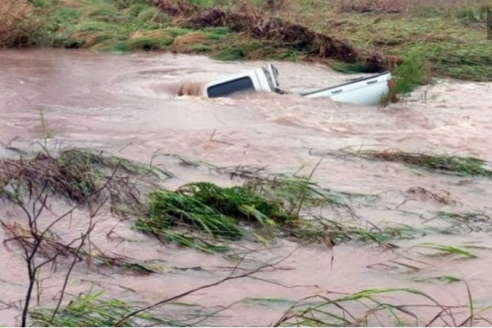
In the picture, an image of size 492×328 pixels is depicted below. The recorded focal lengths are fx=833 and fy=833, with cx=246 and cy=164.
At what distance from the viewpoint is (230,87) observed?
11266 millimetres

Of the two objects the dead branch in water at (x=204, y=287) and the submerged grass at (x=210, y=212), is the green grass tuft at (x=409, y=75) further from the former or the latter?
the dead branch in water at (x=204, y=287)

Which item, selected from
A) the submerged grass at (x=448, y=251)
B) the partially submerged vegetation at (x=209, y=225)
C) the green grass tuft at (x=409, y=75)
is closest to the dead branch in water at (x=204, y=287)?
A: the partially submerged vegetation at (x=209, y=225)

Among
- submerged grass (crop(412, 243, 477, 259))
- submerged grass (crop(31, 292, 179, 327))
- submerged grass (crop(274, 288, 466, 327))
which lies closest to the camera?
submerged grass (crop(31, 292, 179, 327))

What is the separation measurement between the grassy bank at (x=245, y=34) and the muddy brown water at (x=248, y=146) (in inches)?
26.6

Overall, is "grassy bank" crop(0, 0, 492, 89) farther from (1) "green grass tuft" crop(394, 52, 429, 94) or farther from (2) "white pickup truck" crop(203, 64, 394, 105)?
(2) "white pickup truck" crop(203, 64, 394, 105)

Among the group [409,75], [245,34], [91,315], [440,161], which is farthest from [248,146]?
[245,34]

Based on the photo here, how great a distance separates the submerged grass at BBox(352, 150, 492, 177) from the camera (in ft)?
26.3

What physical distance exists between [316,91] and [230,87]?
3.88 feet

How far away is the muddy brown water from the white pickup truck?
6.3 inches

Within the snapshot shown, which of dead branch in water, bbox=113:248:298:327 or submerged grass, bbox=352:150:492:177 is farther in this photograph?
submerged grass, bbox=352:150:492:177

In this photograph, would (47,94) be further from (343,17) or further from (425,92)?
(343,17)

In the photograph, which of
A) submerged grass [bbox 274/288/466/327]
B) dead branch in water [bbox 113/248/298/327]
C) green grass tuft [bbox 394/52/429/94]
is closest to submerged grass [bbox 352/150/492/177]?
dead branch in water [bbox 113/248/298/327]

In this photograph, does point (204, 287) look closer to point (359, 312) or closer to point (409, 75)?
point (359, 312)

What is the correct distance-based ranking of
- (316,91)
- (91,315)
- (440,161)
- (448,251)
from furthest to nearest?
1. (316,91)
2. (440,161)
3. (448,251)
4. (91,315)
